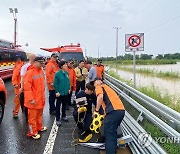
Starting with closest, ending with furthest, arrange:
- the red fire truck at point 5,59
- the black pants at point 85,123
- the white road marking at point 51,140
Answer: the white road marking at point 51,140 < the black pants at point 85,123 < the red fire truck at point 5,59

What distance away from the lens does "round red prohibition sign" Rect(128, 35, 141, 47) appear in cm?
847

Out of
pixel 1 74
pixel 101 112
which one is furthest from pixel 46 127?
pixel 1 74

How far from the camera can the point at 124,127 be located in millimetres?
5695

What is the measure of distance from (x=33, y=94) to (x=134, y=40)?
165 inches

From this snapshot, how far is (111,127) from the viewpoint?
452cm

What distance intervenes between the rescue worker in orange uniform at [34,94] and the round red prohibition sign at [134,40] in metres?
3.70

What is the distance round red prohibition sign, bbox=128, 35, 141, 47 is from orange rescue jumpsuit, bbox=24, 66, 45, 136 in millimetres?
3784

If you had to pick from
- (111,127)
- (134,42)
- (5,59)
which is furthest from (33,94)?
(5,59)

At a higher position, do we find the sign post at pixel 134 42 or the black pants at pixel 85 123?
the sign post at pixel 134 42

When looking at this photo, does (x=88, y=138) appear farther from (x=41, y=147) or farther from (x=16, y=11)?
(x=16, y=11)

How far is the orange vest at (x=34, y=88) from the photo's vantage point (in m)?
5.58

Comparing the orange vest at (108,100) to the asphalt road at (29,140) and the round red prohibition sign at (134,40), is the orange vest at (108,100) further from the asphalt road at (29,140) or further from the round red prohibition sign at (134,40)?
the round red prohibition sign at (134,40)

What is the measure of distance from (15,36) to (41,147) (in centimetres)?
3696

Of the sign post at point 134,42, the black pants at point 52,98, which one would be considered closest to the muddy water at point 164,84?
the sign post at point 134,42
